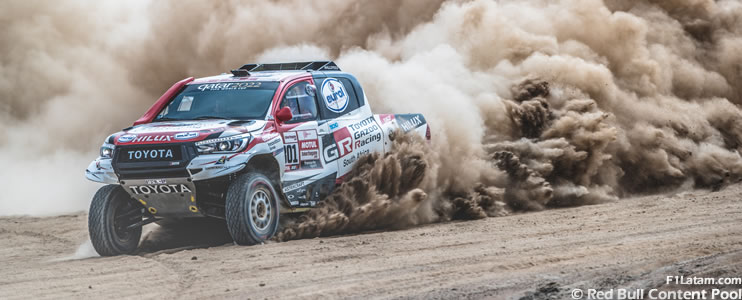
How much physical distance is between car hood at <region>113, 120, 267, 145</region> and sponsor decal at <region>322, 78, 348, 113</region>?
118 centimetres

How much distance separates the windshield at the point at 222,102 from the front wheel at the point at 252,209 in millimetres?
769

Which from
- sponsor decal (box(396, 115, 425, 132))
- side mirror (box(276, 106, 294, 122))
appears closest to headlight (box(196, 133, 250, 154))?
side mirror (box(276, 106, 294, 122))

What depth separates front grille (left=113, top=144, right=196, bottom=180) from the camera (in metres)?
8.41

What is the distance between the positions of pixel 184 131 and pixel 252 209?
97 centimetres

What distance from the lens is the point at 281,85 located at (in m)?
9.50

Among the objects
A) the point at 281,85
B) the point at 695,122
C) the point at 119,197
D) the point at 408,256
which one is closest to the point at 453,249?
the point at 408,256

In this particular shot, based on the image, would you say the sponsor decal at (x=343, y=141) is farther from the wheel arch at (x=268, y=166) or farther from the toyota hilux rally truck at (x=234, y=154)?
the wheel arch at (x=268, y=166)

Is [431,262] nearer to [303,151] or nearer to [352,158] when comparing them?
[303,151]

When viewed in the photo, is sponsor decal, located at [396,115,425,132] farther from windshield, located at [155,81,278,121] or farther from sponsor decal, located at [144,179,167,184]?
sponsor decal, located at [144,179,167,184]

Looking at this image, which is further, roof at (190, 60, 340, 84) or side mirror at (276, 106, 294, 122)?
roof at (190, 60, 340, 84)

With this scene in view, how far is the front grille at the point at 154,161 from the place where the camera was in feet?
27.6

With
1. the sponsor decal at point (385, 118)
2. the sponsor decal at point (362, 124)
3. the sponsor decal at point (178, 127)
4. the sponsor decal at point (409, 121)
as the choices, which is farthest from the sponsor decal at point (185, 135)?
the sponsor decal at point (409, 121)

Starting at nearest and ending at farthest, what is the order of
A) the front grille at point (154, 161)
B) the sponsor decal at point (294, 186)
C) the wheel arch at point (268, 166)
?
the front grille at point (154, 161) → the wheel arch at point (268, 166) → the sponsor decal at point (294, 186)

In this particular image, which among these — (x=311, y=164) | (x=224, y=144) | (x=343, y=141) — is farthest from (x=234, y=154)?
(x=343, y=141)
